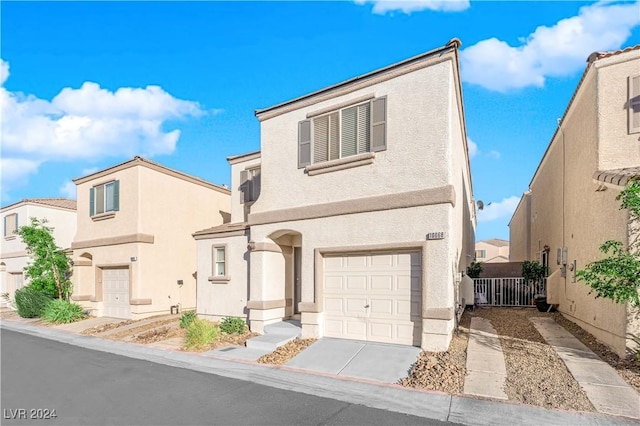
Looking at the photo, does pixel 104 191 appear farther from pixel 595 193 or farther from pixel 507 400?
pixel 595 193

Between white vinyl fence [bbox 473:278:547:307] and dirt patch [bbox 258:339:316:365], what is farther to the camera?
white vinyl fence [bbox 473:278:547:307]

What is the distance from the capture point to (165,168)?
17.5m

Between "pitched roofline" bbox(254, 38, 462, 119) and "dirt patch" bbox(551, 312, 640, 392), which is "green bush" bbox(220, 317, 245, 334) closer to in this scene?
"pitched roofline" bbox(254, 38, 462, 119)

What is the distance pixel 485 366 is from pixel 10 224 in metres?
30.6

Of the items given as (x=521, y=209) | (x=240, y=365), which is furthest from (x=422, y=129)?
(x=521, y=209)

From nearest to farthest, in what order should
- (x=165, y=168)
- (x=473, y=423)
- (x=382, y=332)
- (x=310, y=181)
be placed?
(x=473, y=423) < (x=382, y=332) < (x=310, y=181) < (x=165, y=168)

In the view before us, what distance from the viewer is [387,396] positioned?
21.6 feet

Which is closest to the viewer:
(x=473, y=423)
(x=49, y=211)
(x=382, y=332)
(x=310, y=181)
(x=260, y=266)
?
(x=473, y=423)

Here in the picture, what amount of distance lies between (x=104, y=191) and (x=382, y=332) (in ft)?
50.5

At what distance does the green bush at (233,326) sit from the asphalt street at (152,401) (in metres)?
2.79

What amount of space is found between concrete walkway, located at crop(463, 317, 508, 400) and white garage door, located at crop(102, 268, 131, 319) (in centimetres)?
1429

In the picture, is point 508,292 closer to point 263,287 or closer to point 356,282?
point 356,282

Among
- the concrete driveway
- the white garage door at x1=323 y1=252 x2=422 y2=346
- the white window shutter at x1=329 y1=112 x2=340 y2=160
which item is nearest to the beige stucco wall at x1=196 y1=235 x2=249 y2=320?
the white garage door at x1=323 y1=252 x2=422 y2=346

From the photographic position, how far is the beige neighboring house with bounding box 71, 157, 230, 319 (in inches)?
639
